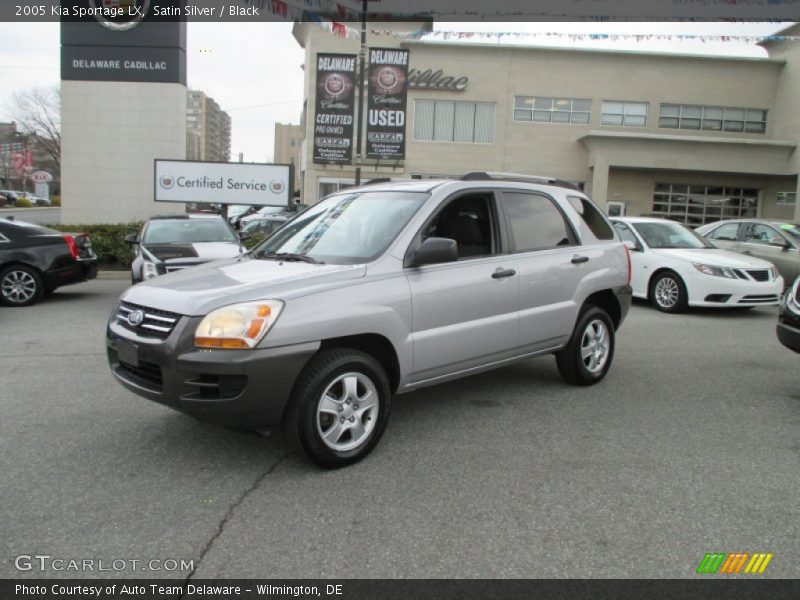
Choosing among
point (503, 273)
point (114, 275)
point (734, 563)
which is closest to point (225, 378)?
point (503, 273)

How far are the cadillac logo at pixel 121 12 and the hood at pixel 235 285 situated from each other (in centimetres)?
1718

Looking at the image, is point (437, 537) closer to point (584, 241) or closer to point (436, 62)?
point (584, 241)

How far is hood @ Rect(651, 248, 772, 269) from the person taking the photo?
33.3 feet

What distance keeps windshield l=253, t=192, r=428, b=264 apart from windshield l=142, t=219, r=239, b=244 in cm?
585

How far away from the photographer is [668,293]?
10.6 metres

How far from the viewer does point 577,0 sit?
17.2m

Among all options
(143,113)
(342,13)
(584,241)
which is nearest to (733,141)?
(342,13)

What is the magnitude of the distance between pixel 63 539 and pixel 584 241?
181 inches

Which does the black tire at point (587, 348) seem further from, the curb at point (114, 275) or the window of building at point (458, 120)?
the window of building at point (458, 120)

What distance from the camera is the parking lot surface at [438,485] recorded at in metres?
2.99

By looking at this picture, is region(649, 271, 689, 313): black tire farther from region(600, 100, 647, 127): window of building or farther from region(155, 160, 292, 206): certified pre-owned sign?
region(600, 100, 647, 127): window of building

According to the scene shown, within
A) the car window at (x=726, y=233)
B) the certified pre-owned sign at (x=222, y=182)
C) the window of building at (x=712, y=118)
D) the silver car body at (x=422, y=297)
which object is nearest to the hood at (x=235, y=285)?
the silver car body at (x=422, y=297)

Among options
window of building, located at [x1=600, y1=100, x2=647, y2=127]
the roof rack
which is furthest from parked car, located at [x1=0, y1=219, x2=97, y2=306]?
window of building, located at [x1=600, y1=100, x2=647, y2=127]

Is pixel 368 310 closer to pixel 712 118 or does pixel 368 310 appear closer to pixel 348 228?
pixel 348 228
